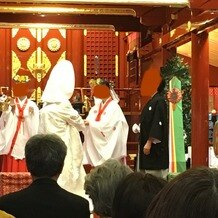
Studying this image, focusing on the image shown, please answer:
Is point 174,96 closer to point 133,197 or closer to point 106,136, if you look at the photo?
point 106,136

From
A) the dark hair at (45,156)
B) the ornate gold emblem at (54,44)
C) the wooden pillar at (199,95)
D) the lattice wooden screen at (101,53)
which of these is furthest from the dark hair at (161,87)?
the ornate gold emblem at (54,44)

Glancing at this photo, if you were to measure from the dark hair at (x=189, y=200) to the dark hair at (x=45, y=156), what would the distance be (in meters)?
1.75

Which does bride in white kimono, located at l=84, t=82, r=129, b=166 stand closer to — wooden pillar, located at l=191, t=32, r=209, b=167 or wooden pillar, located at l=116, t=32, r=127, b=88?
wooden pillar, located at l=191, t=32, r=209, b=167

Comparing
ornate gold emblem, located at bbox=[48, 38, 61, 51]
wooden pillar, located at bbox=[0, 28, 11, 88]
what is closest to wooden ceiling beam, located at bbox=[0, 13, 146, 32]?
wooden pillar, located at bbox=[0, 28, 11, 88]

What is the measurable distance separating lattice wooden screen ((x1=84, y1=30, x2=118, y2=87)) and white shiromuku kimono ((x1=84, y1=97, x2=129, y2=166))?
4.71 m

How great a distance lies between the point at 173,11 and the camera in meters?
9.09

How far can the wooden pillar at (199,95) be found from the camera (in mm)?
8062

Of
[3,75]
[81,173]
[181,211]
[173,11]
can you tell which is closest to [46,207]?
[181,211]

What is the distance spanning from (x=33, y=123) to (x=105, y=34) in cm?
523

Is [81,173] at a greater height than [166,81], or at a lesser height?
lesser

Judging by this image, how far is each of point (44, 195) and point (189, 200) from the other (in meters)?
1.67

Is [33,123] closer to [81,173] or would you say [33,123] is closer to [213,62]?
[81,173]

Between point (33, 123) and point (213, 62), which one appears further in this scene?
point (213, 62)

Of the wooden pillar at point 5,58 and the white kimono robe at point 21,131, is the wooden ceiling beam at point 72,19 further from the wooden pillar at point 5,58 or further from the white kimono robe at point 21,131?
the wooden pillar at point 5,58
